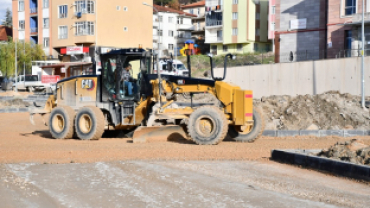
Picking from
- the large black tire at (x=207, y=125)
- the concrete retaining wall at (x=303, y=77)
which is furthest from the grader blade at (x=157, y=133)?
the concrete retaining wall at (x=303, y=77)

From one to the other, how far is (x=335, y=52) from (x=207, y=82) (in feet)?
92.2

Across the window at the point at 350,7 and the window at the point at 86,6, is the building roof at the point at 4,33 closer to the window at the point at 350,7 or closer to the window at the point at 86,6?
the window at the point at 86,6

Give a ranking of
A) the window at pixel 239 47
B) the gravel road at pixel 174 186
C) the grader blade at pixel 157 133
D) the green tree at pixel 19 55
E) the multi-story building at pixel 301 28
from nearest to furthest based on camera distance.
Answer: the gravel road at pixel 174 186
the grader blade at pixel 157 133
the multi-story building at pixel 301 28
the green tree at pixel 19 55
the window at pixel 239 47

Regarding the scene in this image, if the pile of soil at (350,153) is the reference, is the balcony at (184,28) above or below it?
above

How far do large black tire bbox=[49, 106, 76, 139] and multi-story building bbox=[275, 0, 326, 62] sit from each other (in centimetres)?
2857

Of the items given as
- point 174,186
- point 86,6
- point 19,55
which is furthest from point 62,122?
point 19,55

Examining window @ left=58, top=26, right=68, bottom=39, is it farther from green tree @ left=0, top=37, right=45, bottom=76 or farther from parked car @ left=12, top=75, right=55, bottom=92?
parked car @ left=12, top=75, right=55, bottom=92

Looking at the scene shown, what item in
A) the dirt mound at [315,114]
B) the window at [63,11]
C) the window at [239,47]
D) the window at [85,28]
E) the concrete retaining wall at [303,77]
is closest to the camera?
the dirt mound at [315,114]

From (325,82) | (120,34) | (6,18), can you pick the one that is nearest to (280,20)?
(325,82)

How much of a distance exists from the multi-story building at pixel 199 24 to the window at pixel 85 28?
22797 millimetres

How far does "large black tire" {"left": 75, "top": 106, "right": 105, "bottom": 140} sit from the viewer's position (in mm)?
16359

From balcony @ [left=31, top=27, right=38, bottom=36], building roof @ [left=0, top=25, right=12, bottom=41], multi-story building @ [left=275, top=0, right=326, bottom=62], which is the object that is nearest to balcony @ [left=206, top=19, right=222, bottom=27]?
balcony @ [left=31, top=27, right=38, bottom=36]

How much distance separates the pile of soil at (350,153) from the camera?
411 inches

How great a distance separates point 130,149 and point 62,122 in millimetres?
4589
